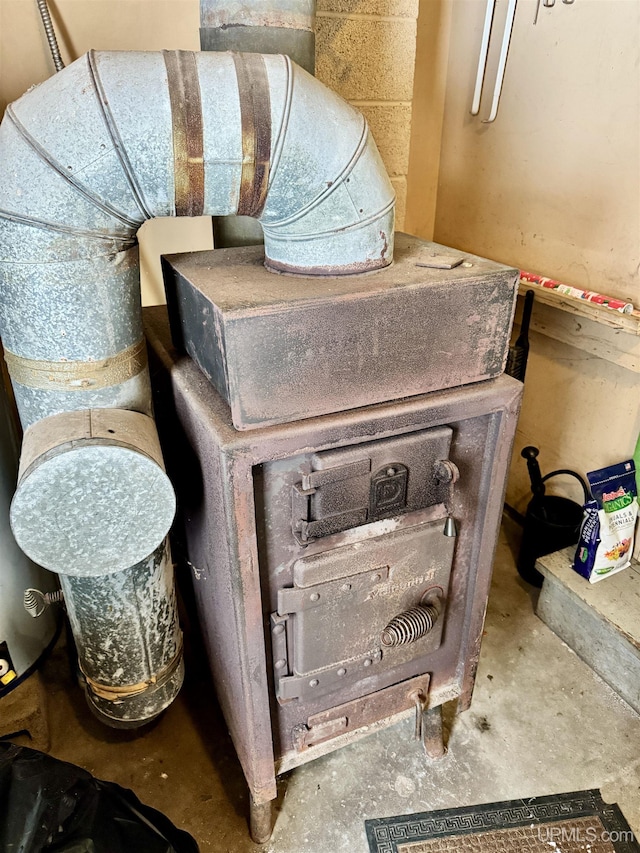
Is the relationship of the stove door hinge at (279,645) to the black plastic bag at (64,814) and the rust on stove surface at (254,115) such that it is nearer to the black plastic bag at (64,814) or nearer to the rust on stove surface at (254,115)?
the black plastic bag at (64,814)

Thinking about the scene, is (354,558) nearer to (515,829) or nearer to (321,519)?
(321,519)

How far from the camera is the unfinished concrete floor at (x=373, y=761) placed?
1.39 meters

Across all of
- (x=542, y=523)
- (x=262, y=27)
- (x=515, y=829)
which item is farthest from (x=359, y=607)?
(x=262, y=27)

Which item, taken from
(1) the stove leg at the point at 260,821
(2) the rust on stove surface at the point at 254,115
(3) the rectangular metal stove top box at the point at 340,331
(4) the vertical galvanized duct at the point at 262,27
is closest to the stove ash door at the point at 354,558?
(3) the rectangular metal stove top box at the point at 340,331

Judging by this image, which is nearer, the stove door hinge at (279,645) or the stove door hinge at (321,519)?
the stove door hinge at (321,519)

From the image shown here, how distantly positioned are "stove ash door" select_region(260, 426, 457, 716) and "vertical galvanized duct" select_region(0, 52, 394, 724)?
317mm

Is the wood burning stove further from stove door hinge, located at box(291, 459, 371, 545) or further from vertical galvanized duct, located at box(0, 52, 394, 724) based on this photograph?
vertical galvanized duct, located at box(0, 52, 394, 724)

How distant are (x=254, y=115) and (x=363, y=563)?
0.79 metres

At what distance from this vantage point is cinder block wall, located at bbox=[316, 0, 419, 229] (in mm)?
1433

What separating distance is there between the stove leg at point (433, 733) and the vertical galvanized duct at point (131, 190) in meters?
0.93

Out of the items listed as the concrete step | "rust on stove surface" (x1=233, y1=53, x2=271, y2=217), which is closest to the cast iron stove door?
"rust on stove surface" (x1=233, y1=53, x2=271, y2=217)

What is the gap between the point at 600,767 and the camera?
58.7 inches

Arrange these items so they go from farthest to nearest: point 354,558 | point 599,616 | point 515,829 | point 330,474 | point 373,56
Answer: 1. point 599,616
2. point 373,56
3. point 515,829
4. point 354,558
5. point 330,474

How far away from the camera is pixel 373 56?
59.0 inches
